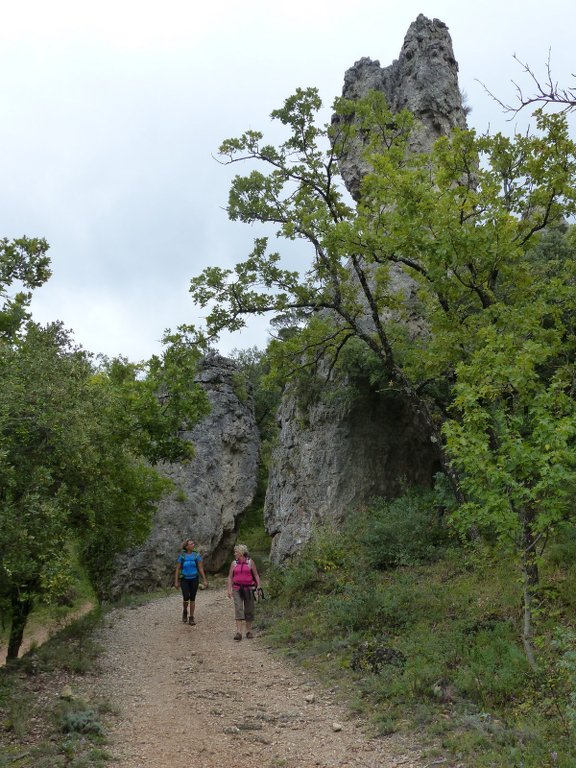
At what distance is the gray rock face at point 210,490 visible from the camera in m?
20.8

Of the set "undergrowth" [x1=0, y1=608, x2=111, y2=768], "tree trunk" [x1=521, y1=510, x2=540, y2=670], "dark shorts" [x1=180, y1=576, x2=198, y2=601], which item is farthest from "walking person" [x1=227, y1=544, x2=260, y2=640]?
"tree trunk" [x1=521, y1=510, x2=540, y2=670]

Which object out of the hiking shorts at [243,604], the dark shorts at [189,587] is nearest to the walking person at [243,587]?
the hiking shorts at [243,604]

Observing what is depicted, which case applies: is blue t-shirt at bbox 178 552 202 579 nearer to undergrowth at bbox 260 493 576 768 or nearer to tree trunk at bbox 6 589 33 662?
undergrowth at bbox 260 493 576 768

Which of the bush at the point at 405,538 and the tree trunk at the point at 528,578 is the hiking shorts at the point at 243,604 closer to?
the bush at the point at 405,538

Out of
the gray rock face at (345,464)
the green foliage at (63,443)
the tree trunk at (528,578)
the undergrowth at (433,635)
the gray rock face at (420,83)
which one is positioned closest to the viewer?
the undergrowth at (433,635)

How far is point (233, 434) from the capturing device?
25859 millimetres

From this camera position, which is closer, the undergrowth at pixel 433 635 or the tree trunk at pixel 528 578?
the undergrowth at pixel 433 635

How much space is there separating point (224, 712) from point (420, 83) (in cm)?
2289

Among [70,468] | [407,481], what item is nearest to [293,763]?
[70,468]

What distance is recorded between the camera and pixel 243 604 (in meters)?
12.0

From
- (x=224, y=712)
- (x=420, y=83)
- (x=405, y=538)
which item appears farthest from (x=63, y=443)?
(x=420, y=83)

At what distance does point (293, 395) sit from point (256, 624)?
28.1ft

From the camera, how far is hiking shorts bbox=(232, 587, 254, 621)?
11750 millimetres

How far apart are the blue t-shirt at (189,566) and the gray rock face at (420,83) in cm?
1489
